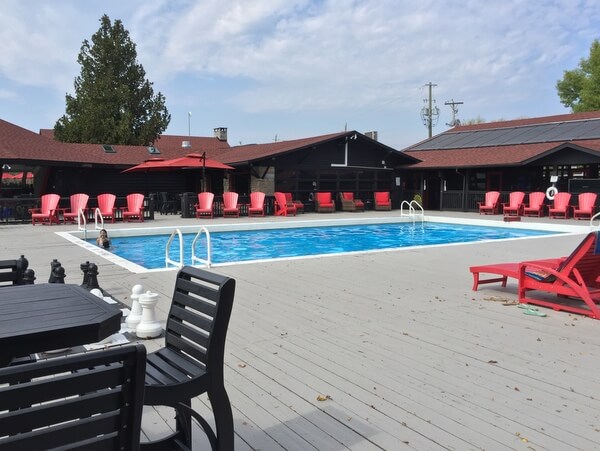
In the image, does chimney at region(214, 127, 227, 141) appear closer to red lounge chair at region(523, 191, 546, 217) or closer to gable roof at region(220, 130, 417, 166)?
gable roof at region(220, 130, 417, 166)

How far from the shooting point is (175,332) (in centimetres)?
270

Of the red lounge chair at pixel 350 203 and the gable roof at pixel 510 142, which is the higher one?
the gable roof at pixel 510 142

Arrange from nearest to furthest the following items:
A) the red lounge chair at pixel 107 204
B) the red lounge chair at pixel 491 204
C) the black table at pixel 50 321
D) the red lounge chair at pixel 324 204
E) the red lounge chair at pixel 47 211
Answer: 1. the black table at pixel 50 321
2. the red lounge chair at pixel 47 211
3. the red lounge chair at pixel 107 204
4. the red lounge chair at pixel 491 204
5. the red lounge chair at pixel 324 204

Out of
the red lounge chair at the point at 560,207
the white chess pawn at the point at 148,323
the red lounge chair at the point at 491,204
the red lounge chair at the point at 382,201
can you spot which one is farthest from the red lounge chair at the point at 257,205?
the white chess pawn at the point at 148,323

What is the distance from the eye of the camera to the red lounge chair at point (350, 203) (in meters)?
25.1

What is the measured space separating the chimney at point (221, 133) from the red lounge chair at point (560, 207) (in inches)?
1097

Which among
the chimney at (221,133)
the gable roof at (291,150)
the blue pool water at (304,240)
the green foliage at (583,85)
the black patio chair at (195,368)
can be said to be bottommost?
the blue pool water at (304,240)

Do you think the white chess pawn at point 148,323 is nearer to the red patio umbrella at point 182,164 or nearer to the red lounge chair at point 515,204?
the red patio umbrella at point 182,164

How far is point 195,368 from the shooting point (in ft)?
8.01

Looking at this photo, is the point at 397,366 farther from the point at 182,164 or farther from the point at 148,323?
the point at 182,164

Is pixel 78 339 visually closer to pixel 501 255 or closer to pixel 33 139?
pixel 501 255

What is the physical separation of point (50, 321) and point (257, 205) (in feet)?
63.6

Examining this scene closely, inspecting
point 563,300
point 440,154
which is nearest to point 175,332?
point 563,300

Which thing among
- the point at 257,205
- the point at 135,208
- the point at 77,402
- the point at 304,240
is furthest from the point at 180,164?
the point at 77,402
